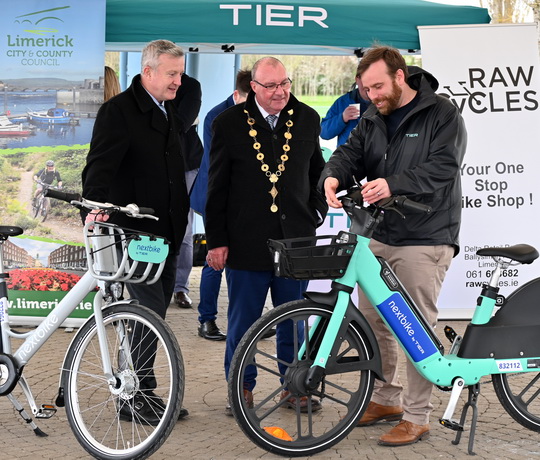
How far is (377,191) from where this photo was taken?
4.52m

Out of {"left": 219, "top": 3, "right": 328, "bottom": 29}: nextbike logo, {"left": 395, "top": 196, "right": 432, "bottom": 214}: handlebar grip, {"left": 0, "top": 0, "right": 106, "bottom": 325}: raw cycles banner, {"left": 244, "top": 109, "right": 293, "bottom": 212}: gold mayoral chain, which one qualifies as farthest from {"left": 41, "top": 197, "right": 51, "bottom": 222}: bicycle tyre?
{"left": 395, "top": 196, "right": 432, "bottom": 214}: handlebar grip

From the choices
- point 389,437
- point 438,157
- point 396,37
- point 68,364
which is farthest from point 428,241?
point 396,37

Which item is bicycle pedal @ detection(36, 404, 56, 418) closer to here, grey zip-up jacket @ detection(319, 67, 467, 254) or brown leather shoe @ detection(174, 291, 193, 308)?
grey zip-up jacket @ detection(319, 67, 467, 254)

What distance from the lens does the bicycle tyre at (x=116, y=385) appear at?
14.2 ft

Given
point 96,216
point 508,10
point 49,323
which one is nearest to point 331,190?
point 96,216

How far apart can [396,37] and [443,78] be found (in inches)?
23.2

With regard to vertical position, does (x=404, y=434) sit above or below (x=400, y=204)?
below

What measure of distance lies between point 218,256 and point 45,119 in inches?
119

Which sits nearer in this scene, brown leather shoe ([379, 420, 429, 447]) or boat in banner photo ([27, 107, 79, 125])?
brown leather shoe ([379, 420, 429, 447])

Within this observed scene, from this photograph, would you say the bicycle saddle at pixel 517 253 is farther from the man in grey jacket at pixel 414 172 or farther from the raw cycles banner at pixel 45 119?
the raw cycles banner at pixel 45 119

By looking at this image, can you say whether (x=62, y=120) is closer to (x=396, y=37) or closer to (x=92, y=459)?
(x=396, y=37)

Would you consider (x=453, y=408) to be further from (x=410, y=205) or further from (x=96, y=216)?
(x=96, y=216)

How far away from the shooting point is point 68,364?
455 centimetres

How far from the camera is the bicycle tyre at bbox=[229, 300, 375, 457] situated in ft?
14.8
